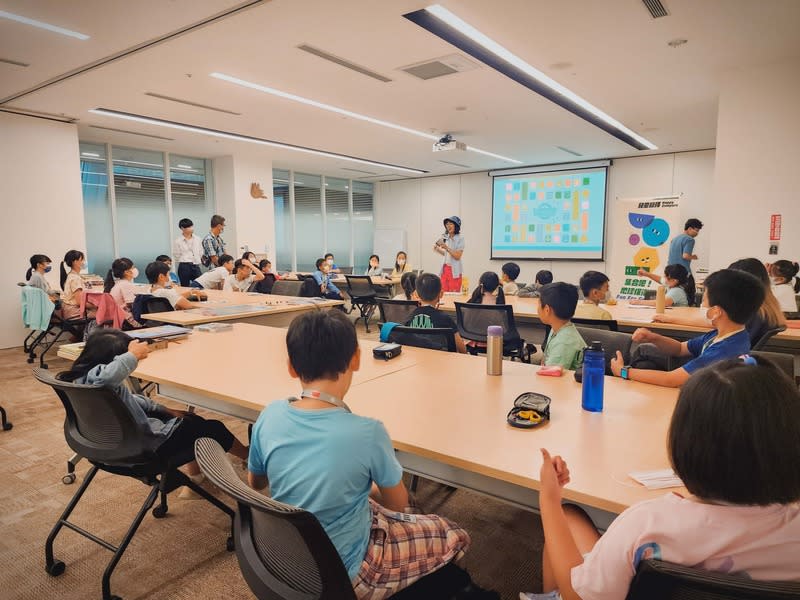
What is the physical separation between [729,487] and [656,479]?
47 cm

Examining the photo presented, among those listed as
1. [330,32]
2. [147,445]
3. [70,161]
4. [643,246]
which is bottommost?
[147,445]

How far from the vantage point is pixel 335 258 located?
12359 mm

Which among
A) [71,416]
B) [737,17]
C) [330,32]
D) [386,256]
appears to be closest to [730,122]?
[737,17]

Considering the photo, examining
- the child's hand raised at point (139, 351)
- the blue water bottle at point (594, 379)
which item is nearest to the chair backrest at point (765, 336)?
the blue water bottle at point (594, 379)

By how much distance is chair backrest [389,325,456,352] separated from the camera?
2.83 meters

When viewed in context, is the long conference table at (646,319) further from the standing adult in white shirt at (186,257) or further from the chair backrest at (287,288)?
the standing adult in white shirt at (186,257)

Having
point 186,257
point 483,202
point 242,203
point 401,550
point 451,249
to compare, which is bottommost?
point 401,550

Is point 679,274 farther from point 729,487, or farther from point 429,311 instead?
point 729,487

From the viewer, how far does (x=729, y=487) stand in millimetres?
775

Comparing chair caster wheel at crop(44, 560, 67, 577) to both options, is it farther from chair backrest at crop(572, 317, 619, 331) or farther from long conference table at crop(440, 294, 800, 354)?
long conference table at crop(440, 294, 800, 354)

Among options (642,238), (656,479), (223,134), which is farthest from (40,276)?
(642,238)

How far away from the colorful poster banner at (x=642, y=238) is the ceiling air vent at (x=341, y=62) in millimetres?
5041

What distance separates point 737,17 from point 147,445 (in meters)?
4.69

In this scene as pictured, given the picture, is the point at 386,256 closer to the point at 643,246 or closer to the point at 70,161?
the point at 643,246
